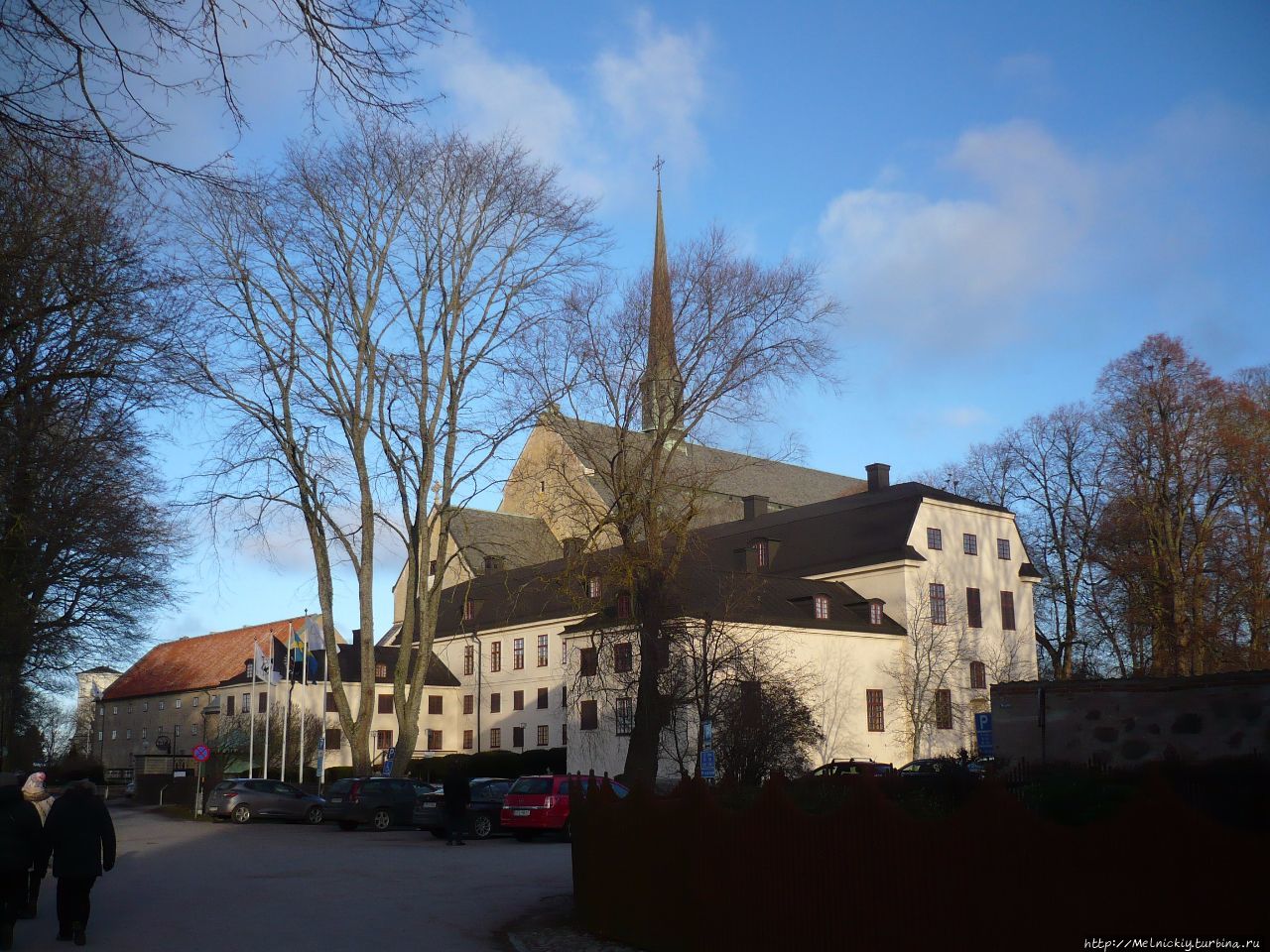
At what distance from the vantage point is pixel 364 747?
3594 cm

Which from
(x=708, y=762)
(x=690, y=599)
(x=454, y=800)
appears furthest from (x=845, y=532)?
(x=708, y=762)

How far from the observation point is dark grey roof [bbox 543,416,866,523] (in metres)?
30.8

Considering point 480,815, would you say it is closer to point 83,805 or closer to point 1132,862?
point 83,805

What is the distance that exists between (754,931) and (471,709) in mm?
59913

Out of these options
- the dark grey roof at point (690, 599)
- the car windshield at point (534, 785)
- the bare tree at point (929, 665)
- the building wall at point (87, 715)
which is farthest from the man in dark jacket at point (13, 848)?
the building wall at point (87, 715)

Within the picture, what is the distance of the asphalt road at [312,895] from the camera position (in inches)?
496

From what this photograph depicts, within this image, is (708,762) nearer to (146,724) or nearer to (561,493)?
(561,493)

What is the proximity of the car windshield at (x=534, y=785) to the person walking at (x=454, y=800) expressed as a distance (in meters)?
2.39

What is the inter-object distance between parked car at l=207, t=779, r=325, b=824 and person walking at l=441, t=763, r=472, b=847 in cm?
1195

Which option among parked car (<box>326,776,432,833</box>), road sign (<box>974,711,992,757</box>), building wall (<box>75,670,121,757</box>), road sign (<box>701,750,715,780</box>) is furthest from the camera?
building wall (<box>75,670,121,757</box>)

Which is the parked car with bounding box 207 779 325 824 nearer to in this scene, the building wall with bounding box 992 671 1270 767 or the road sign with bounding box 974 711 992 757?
the road sign with bounding box 974 711 992 757

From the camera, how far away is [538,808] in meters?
28.6

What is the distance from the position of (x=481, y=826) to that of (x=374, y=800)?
4764 millimetres

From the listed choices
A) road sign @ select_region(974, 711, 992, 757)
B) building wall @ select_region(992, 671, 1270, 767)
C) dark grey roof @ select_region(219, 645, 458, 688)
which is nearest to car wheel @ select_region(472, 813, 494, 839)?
road sign @ select_region(974, 711, 992, 757)
